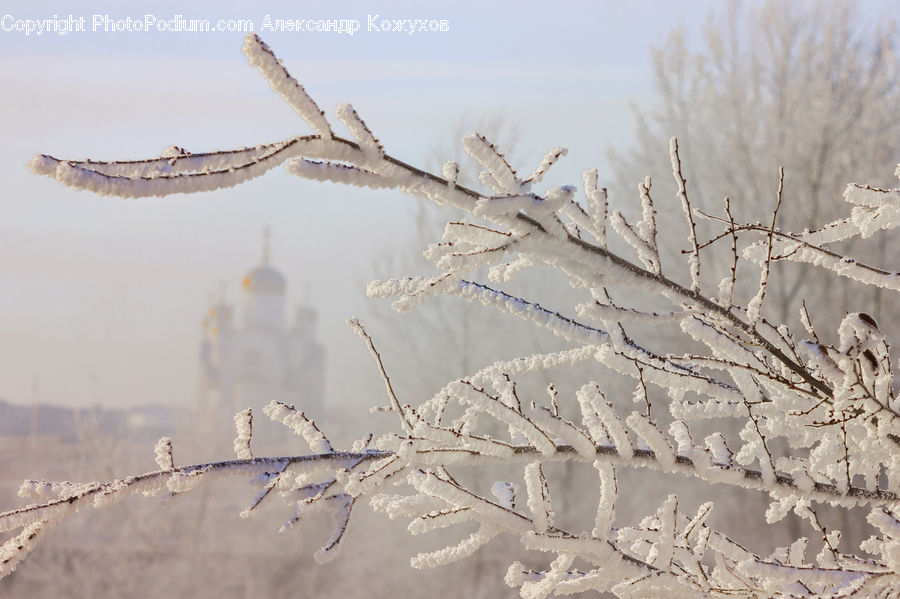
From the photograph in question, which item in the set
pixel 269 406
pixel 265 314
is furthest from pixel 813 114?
pixel 265 314

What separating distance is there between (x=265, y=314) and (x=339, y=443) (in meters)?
11.7

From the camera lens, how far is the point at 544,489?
127cm

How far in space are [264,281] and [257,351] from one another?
6.71ft

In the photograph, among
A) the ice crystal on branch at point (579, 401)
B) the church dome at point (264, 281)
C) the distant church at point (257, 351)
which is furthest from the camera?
the church dome at point (264, 281)

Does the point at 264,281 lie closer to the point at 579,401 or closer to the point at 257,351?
the point at 257,351

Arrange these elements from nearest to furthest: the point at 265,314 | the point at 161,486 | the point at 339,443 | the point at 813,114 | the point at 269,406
Result: the point at 161,486 → the point at 269,406 → the point at 813,114 → the point at 339,443 → the point at 265,314

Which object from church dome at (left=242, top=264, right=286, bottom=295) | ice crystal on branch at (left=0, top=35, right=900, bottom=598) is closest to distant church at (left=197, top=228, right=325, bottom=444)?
church dome at (left=242, top=264, right=286, bottom=295)

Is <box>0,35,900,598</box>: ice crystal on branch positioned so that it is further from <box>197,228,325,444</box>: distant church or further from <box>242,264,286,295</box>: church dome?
<box>242,264,286,295</box>: church dome

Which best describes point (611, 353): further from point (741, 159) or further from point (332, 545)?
point (741, 159)

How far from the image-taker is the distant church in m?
20.8

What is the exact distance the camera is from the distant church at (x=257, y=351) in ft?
68.1

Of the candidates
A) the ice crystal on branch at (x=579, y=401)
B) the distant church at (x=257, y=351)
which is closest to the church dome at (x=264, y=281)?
the distant church at (x=257, y=351)

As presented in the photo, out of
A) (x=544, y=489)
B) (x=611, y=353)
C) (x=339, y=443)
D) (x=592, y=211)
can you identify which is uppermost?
(x=592, y=211)

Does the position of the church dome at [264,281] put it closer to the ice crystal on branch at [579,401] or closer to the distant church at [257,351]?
the distant church at [257,351]
